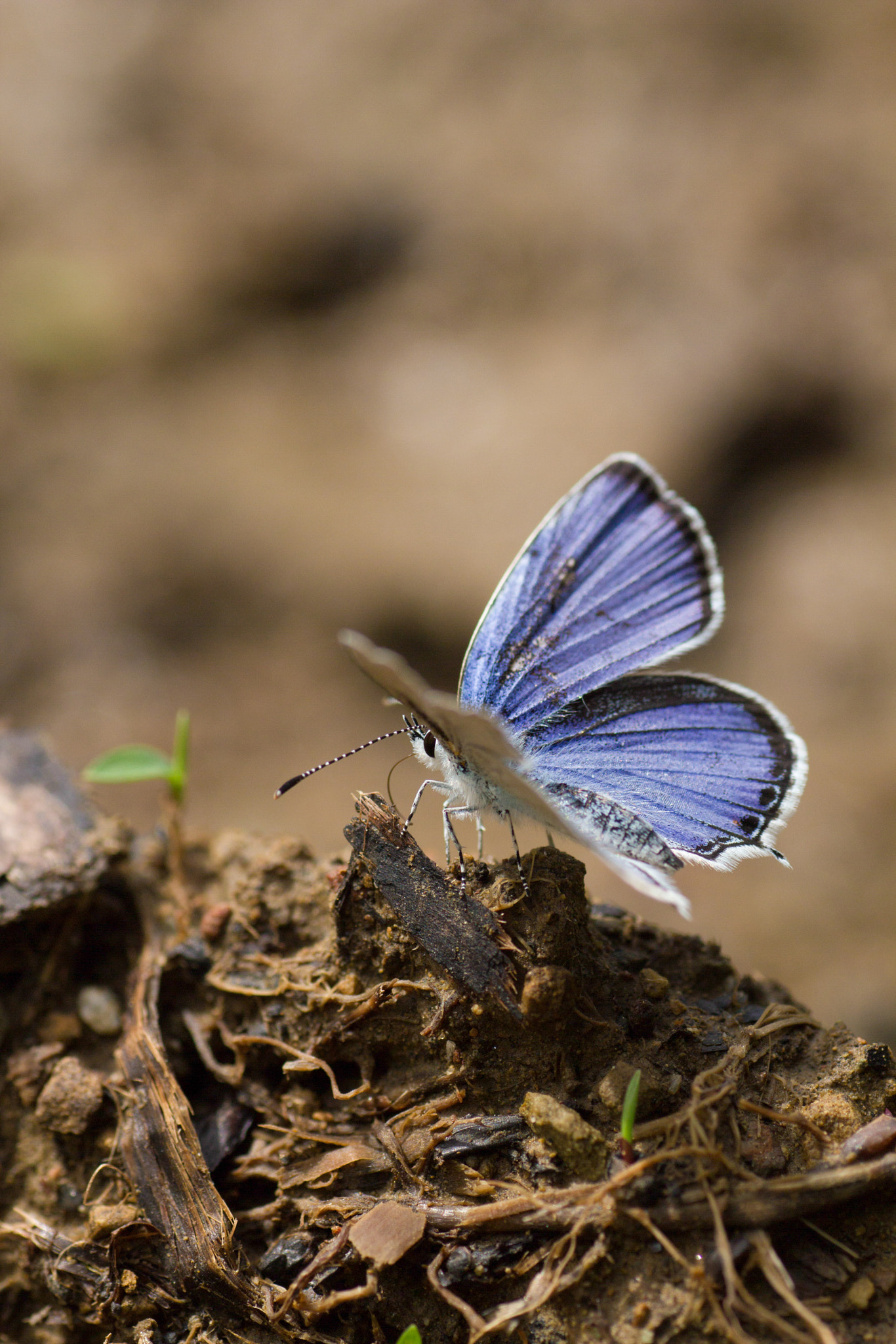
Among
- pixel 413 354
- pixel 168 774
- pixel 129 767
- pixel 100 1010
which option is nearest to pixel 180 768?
pixel 168 774

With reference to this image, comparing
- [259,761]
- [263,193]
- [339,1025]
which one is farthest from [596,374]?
[339,1025]

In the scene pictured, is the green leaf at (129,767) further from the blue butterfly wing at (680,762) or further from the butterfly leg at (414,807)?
the blue butterfly wing at (680,762)

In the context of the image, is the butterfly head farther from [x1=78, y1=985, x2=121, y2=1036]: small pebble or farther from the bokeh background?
the bokeh background

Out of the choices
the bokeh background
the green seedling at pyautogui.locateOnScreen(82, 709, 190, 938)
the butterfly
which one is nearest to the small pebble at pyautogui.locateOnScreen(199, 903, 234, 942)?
the green seedling at pyautogui.locateOnScreen(82, 709, 190, 938)

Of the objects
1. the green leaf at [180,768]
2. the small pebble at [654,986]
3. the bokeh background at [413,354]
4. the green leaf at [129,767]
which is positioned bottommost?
the small pebble at [654,986]

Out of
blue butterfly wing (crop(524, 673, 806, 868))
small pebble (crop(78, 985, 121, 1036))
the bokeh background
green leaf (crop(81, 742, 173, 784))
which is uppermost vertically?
the bokeh background

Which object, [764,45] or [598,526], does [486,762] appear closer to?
[598,526]

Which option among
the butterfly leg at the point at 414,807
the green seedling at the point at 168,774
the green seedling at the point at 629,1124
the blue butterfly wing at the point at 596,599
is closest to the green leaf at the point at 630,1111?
the green seedling at the point at 629,1124
